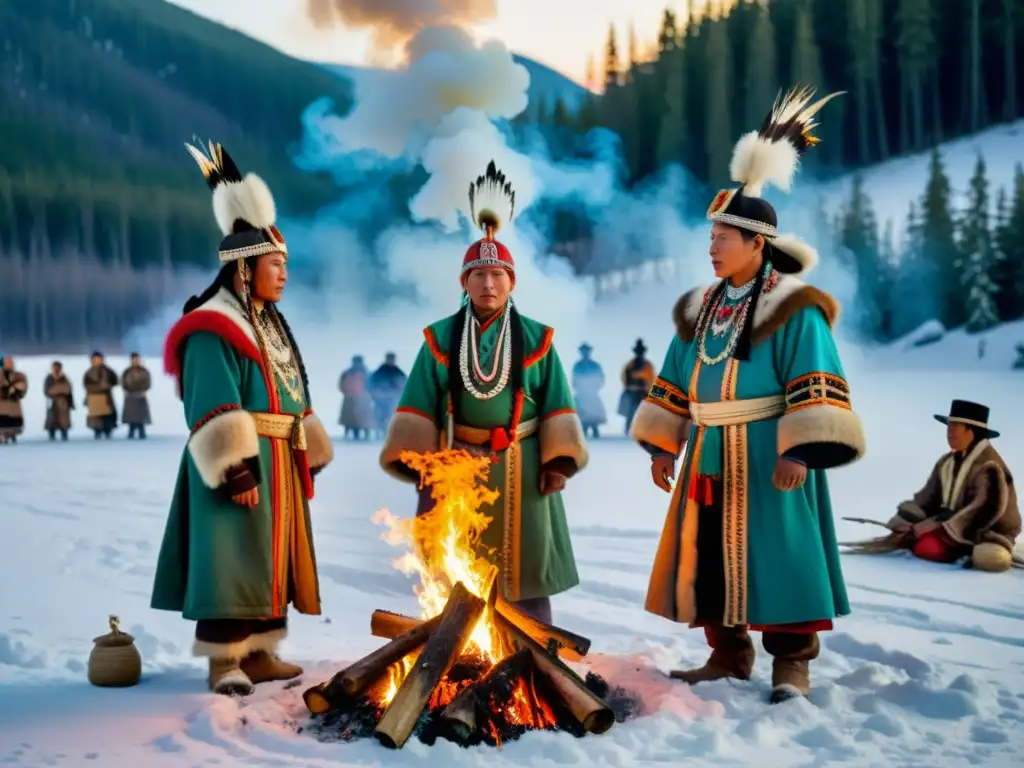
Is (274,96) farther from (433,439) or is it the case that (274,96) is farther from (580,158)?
(433,439)

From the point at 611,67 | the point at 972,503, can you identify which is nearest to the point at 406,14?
the point at 611,67

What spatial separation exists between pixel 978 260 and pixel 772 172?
1336 cm

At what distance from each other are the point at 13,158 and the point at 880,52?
15.8 metres

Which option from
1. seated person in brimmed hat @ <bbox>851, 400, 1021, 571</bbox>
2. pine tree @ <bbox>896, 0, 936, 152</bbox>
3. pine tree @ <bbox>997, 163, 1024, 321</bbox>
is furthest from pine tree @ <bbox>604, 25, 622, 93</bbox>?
seated person in brimmed hat @ <bbox>851, 400, 1021, 571</bbox>

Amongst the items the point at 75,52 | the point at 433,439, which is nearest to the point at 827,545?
the point at 433,439

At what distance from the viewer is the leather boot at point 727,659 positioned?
Answer: 135 inches

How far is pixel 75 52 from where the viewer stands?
17891 mm

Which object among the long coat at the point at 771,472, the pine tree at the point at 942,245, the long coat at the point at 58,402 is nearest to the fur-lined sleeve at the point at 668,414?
the long coat at the point at 771,472

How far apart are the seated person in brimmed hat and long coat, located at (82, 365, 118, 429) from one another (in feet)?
34.4

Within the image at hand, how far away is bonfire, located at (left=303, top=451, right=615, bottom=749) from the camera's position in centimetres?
283

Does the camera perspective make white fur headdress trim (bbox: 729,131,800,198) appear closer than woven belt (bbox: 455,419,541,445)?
Yes

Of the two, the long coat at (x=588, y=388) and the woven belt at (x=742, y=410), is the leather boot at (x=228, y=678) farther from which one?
the long coat at (x=588, y=388)

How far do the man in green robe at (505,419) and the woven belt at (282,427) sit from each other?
31cm

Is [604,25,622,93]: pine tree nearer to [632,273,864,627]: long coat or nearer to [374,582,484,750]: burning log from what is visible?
[632,273,864,627]: long coat
